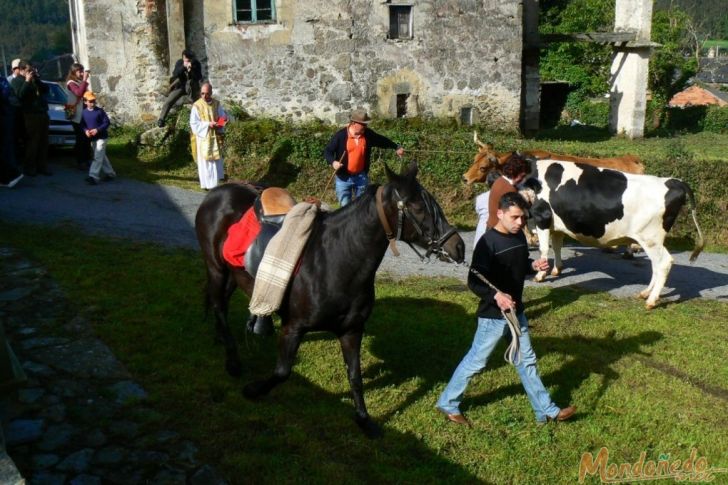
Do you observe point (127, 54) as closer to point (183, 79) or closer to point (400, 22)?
point (183, 79)

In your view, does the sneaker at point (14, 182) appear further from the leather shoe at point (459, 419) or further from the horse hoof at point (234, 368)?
the leather shoe at point (459, 419)

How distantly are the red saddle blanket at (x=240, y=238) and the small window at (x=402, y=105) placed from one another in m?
13.8

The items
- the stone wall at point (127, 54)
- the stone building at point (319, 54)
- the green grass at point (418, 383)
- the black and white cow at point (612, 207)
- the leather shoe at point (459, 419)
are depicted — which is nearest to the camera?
the green grass at point (418, 383)

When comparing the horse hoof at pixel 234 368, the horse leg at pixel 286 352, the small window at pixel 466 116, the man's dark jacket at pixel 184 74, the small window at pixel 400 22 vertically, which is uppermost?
the small window at pixel 400 22

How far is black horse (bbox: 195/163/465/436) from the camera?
4.93m

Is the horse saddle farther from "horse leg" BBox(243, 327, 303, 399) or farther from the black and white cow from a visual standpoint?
the black and white cow

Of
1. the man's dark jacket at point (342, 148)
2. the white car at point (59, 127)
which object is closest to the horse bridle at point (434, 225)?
the man's dark jacket at point (342, 148)

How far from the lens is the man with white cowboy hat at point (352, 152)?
30.1 feet

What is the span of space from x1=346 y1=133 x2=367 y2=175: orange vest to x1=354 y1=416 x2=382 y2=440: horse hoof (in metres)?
4.54

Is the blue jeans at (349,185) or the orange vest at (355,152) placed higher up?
the orange vest at (355,152)

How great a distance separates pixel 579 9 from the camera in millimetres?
40375

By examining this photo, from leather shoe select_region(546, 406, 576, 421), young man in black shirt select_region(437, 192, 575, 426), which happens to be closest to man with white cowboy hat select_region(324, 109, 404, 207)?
young man in black shirt select_region(437, 192, 575, 426)

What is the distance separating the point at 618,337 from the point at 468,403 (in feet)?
8.00

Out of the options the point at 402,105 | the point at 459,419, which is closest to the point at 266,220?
the point at 459,419
